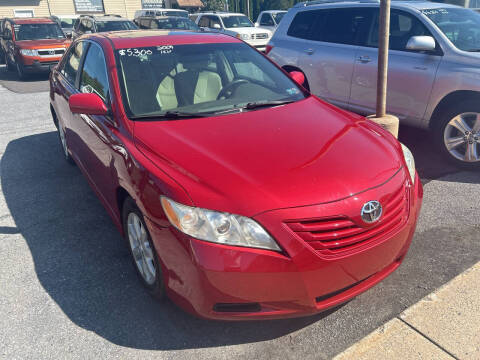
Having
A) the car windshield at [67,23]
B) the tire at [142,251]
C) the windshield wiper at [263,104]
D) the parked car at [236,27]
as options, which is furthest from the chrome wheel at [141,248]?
the car windshield at [67,23]

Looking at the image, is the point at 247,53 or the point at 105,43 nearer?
the point at 105,43

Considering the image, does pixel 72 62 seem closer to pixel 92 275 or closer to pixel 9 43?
pixel 92 275

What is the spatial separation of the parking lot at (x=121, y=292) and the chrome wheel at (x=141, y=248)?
0.65ft

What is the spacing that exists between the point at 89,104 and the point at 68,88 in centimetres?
167

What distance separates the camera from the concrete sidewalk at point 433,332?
2.32m

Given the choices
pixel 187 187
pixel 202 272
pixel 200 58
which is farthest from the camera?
pixel 200 58

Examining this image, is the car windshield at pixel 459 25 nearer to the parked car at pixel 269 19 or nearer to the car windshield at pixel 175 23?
the car windshield at pixel 175 23

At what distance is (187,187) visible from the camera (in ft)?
7.44

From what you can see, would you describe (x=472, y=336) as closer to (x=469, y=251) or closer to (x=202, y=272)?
(x=469, y=251)

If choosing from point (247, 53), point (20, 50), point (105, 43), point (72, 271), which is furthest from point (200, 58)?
point (20, 50)

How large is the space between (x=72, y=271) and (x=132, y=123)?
48.9 inches

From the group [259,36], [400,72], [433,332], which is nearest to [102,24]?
[259,36]

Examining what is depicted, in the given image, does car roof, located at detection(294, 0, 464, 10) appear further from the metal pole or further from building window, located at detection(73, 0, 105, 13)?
building window, located at detection(73, 0, 105, 13)

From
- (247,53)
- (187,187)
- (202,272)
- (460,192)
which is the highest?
(247,53)
